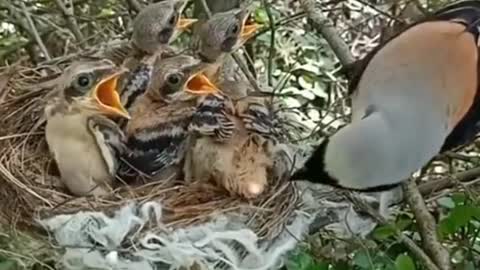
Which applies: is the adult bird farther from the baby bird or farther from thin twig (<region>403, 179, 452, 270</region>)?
the baby bird

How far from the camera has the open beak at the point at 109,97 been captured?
1761 mm

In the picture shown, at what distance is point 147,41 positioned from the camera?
1.92 m

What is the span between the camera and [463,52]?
133 cm

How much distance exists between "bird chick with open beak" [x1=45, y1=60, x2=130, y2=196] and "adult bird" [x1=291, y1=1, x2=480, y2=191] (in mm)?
512

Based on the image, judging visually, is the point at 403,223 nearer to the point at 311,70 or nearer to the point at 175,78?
the point at 175,78

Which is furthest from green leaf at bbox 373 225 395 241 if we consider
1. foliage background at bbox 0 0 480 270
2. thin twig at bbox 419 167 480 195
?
thin twig at bbox 419 167 480 195

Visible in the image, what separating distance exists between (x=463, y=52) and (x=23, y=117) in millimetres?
876

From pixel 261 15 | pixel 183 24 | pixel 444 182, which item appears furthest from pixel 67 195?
pixel 261 15

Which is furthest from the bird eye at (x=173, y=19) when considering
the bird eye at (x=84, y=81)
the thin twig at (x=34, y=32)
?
the thin twig at (x=34, y=32)

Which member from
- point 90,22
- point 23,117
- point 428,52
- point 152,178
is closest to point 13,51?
point 90,22

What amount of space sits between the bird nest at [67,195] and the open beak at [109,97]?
12cm

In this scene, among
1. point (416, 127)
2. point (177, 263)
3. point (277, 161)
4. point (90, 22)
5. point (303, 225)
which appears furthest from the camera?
point (90, 22)

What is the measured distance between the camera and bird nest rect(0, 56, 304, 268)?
5.51 feet

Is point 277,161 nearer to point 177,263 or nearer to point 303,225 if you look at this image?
point 303,225
